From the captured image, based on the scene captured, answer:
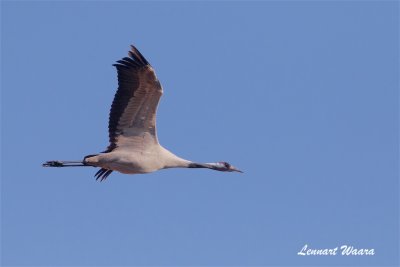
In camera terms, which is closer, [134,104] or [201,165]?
[134,104]

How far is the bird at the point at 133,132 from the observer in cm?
2975

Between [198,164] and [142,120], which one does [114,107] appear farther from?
[198,164]

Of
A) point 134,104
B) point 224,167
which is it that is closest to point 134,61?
point 134,104

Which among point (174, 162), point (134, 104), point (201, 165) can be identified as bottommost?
point (174, 162)

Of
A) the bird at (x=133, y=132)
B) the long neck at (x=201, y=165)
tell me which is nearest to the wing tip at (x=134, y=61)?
the bird at (x=133, y=132)

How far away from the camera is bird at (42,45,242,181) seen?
29750 millimetres

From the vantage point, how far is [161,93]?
97.7 feet

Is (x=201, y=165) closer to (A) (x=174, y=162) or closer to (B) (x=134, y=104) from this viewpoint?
(A) (x=174, y=162)

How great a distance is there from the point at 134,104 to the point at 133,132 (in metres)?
1.06

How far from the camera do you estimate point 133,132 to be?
30.9 meters

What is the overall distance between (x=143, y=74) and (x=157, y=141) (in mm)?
2315

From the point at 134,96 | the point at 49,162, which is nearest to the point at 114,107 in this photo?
the point at 134,96

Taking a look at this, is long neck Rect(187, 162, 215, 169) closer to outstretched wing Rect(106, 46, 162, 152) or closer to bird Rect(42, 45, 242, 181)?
bird Rect(42, 45, 242, 181)

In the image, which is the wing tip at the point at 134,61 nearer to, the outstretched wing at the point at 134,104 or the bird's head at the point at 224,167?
the outstretched wing at the point at 134,104
